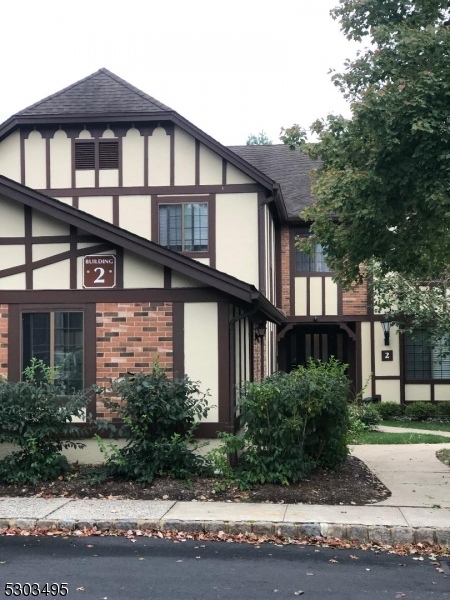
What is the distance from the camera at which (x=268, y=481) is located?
9.87 meters

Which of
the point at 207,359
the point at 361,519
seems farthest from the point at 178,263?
the point at 361,519

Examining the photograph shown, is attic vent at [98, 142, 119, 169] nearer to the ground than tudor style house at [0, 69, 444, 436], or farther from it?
farther from it

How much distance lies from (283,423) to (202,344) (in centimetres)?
170

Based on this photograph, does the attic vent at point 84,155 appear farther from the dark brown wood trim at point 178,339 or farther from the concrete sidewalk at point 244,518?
the concrete sidewalk at point 244,518

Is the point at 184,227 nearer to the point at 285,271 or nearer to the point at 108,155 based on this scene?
the point at 108,155

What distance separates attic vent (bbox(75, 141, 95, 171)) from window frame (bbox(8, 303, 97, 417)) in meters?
6.39

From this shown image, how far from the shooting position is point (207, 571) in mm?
6625

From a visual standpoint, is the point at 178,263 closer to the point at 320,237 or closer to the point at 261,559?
the point at 320,237

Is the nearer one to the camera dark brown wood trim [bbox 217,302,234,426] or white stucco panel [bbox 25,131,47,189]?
dark brown wood trim [bbox 217,302,234,426]

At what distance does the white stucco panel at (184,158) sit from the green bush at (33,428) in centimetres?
742

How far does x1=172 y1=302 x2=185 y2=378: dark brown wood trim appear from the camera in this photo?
427 inches

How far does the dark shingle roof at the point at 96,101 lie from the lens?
16.4m

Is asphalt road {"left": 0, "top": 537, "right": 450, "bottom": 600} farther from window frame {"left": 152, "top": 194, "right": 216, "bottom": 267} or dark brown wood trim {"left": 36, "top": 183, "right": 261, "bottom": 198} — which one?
dark brown wood trim {"left": 36, "top": 183, "right": 261, "bottom": 198}

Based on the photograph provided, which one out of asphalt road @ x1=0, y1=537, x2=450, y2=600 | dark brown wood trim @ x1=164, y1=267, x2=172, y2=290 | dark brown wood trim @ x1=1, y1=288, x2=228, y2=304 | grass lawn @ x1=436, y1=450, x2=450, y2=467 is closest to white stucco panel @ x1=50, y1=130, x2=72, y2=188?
dark brown wood trim @ x1=1, y1=288, x2=228, y2=304
